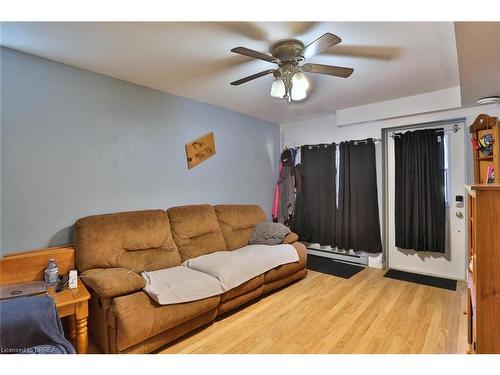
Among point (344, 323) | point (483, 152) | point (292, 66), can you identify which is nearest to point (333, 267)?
point (344, 323)

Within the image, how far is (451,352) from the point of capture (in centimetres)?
184

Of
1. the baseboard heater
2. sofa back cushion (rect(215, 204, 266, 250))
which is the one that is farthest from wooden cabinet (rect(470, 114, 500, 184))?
sofa back cushion (rect(215, 204, 266, 250))

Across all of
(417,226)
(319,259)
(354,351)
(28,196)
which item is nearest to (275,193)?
(319,259)

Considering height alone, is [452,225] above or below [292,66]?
below

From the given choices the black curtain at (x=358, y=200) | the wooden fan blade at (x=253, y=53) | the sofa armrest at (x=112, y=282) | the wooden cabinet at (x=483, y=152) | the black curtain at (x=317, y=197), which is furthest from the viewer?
the black curtain at (x=317, y=197)

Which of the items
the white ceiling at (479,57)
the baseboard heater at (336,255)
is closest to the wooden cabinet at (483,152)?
the white ceiling at (479,57)

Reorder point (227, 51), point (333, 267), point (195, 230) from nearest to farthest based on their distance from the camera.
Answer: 1. point (227, 51)
2. point (195, 230)
3. point (333, 267)

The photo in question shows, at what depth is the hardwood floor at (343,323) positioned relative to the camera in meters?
1.94

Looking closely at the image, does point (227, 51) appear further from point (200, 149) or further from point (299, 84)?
point (200, 149)

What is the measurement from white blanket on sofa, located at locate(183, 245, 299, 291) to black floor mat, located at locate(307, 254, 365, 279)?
75 cm

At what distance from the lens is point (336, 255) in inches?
159

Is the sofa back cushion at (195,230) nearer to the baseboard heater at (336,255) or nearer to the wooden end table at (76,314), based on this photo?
the wooden end table at (76,314)

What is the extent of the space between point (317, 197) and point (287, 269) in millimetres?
1552

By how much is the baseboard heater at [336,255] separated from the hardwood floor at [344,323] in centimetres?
72
